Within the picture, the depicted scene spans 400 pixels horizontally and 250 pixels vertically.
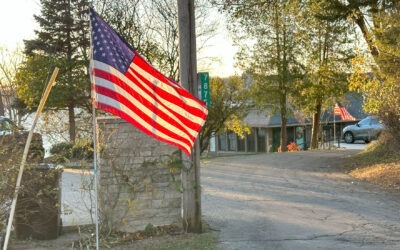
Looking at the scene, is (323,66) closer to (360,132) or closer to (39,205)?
(360,132)

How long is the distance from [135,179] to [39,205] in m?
1.46

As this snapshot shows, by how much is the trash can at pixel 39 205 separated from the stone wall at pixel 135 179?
0.69m

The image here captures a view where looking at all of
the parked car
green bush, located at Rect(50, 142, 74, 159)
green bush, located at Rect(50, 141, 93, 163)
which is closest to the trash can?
green bush, located at Rect(50, 141, 93, 163)

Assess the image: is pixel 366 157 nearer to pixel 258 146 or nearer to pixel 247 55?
pixel 247 55

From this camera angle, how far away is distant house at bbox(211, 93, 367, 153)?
147 ft

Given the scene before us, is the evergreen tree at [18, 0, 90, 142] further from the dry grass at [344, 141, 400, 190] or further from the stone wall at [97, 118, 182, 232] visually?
the stone wall at [97, 118, 182, 232]

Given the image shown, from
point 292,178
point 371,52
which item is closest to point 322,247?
point 292,178

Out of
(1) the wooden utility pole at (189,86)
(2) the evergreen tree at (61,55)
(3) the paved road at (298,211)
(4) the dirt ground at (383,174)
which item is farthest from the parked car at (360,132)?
(1) the wooden utility pole at (189,86)

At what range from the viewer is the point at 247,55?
107 ft

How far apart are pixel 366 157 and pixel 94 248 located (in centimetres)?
1411

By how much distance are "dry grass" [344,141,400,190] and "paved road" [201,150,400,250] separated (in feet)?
1.78

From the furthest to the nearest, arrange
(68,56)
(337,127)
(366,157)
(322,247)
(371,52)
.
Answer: (337,127)
(68,56)
(366,157)
(371,52)
(322,247)

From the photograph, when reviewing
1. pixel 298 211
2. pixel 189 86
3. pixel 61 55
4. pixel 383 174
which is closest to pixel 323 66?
pixel 61 55

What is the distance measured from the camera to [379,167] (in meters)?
16.2
